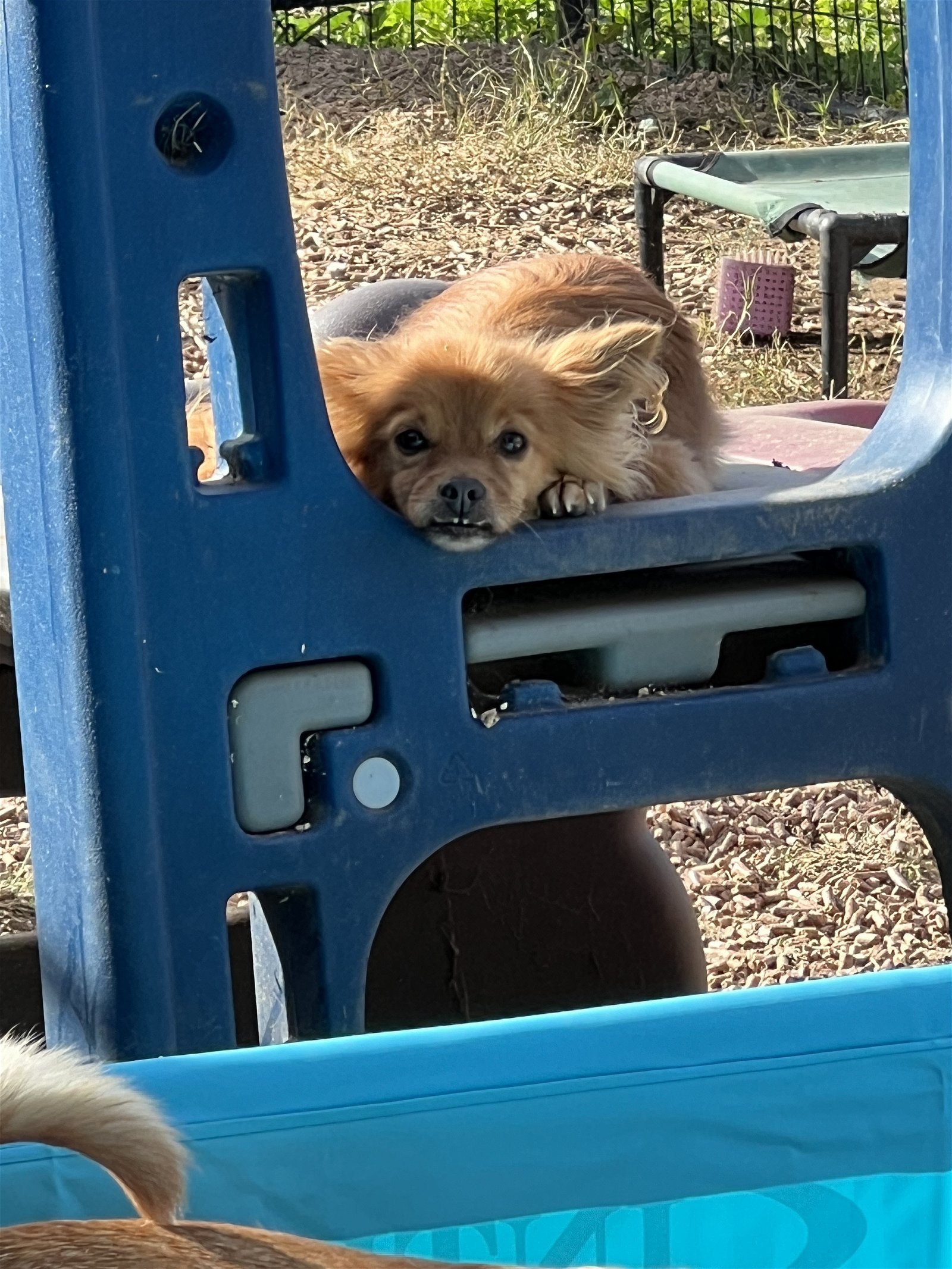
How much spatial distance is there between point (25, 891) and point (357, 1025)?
1813mm

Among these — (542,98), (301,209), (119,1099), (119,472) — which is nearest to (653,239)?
(301,209)

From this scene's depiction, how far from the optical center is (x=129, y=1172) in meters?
1.37

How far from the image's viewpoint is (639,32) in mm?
8898

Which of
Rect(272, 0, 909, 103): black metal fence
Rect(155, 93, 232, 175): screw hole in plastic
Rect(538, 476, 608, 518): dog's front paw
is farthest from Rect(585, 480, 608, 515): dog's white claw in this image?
Rect(272, 0, 909, 103): black metal fence

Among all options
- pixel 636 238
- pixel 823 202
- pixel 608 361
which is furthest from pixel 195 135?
pixel 636 238

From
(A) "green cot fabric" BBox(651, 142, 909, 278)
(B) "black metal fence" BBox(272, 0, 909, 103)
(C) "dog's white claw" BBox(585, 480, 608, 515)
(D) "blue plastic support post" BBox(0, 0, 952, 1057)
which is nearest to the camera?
(D) "blue plastic support post" BBox(0, 0, 952, 1057)

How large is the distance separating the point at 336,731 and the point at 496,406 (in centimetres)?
75

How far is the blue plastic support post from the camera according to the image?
6.10ft

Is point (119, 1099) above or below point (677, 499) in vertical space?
below

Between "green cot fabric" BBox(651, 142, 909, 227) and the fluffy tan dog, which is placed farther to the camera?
"green cot fabric" BBox(651, 142, 909, 227)

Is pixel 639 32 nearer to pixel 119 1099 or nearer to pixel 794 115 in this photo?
pixel 794 115

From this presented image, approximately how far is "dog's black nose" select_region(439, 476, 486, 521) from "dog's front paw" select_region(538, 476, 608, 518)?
0.15 metres

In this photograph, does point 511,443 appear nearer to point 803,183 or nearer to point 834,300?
point 834,300

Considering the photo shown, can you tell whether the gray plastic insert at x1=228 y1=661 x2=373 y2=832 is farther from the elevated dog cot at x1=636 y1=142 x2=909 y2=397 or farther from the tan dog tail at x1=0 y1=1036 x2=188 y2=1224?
the elevated dog cot at x1=636 y1=142 x2=909 y2=397
